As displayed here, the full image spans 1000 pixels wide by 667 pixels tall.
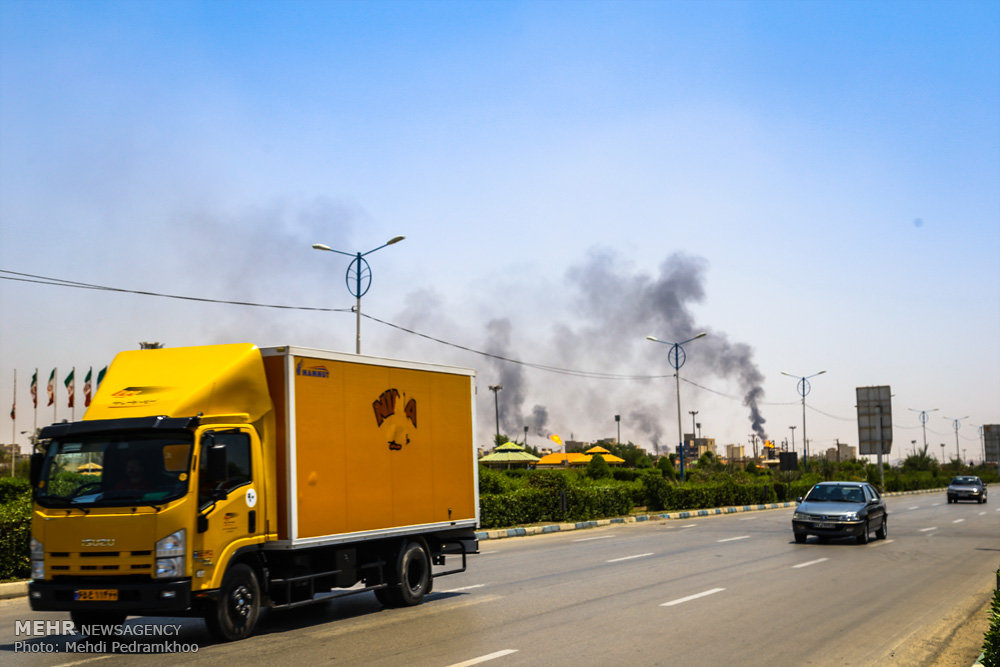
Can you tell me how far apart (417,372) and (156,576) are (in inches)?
192

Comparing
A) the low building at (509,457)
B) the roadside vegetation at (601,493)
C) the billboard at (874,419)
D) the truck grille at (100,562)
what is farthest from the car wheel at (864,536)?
the billboard at (874,419)

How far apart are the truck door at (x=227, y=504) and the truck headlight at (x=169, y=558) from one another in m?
0.18

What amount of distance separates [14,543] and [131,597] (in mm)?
8667

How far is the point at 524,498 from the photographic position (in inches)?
1224

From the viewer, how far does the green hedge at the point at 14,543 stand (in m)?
16.3

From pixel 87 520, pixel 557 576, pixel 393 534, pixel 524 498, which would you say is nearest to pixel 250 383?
pixel 87 520

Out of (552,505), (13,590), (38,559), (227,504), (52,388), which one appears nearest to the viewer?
(38,559)

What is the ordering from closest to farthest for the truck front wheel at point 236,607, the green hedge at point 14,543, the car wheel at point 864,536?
the truck front wheel at point 236,607
the green hedge at point 14,543
the car wheel at point 864,536

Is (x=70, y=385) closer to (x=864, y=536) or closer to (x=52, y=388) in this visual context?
(x=52, y=388)

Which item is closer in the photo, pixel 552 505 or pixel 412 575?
pixel 412 575

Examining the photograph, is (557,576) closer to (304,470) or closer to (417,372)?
(417,372)

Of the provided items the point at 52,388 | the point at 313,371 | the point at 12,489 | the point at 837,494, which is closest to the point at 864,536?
the point at 837,494

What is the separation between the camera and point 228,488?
10164mm

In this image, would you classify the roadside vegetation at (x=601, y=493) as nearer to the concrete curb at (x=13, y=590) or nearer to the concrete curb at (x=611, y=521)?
the concrete curb at (x=611, y=521)
